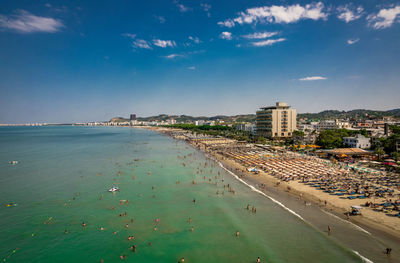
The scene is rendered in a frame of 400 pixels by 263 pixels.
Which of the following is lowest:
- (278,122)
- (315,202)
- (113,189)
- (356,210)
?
(113,189)

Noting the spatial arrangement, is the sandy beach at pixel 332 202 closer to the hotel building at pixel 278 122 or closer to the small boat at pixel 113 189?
the small boat at pixel 113 189

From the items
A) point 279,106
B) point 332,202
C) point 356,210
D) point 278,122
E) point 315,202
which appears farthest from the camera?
point 279,106

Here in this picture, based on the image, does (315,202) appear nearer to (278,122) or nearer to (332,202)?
(332,202)

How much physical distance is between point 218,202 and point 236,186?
723 cm

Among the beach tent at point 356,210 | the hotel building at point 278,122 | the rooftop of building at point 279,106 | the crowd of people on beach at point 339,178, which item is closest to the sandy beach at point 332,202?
the beach tent at point 356,210

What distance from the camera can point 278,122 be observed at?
96.3m

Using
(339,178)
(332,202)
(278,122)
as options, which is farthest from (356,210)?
(278,122)

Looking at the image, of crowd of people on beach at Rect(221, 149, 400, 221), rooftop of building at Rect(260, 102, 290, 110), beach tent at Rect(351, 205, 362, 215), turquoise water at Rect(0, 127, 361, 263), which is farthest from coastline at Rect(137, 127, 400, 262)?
rooftop of building at Rect(260, 102, 290, 110)

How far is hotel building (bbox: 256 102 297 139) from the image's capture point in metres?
95.4

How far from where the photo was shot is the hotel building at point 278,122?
95438 mm

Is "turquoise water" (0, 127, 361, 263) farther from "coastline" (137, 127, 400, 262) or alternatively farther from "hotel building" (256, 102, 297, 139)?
"hotel building" (256, 102, 297, 139)

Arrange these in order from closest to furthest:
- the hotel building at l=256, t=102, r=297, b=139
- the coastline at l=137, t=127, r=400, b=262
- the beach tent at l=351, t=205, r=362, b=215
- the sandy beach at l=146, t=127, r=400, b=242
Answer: the coastline at l=137, t=127, r=400, b=262
the sandy beach at l=146, t=127, r=400, b=242
the beach tent at l=351, t=205, r=362, b=215
the hotel building at l=256, t=102, r=297, b=139

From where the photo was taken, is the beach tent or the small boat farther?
the small boat

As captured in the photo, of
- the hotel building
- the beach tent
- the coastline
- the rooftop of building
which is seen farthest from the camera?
the rooftop of building
